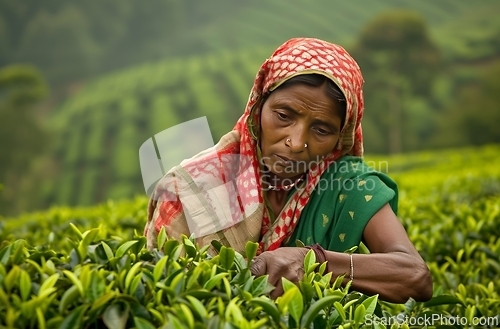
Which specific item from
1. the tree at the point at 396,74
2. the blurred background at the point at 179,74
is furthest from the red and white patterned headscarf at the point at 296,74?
the tree at the point at 396,74

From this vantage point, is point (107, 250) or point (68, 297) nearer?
point (68, 297)

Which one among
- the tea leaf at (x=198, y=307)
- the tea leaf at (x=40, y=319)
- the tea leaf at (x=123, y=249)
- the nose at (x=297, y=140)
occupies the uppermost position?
the nose at (x=297, y=140)

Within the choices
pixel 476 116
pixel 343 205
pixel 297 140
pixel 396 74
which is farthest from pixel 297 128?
pixel 396 74

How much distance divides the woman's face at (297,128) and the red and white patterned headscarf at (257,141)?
0.05 meters

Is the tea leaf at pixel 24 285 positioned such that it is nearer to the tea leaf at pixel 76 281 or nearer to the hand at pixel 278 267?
the tea leaf at pixel 76 281

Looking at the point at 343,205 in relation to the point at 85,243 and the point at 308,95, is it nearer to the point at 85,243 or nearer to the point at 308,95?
the point at 308,95

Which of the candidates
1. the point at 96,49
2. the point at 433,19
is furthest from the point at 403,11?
the point at 96,49

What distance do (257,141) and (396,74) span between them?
15750mm

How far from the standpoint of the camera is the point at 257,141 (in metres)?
2.33

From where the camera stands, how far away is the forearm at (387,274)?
194 cm

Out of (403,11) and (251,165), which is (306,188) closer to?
(251,165)

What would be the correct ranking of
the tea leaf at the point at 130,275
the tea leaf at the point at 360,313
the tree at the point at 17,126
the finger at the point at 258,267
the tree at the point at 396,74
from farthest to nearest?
the tree at the point at 396,74, the tree at the point at 17,126, the finger at the point at 258,267, the tea leaf at the point at 360,313, the tea leaf at the point at 130,275

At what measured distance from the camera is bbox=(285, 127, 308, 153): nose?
2.19 metres

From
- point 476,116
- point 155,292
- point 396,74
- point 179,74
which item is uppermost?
point 155,292
